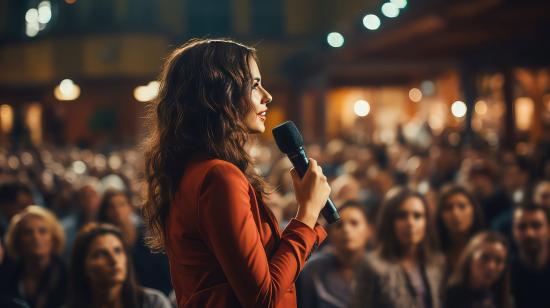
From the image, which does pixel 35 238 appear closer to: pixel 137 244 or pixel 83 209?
pixel 137 244

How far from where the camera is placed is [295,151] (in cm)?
253

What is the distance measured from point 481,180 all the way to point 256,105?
22.7ft

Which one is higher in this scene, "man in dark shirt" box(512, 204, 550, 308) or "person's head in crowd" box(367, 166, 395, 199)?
"person's head in crowd" box(367, 166, 395, 199)

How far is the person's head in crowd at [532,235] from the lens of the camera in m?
6.15

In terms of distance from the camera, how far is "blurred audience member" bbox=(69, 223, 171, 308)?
4.79 m

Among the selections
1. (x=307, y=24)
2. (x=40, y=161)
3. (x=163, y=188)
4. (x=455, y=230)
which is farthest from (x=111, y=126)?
(x=163, y=188)

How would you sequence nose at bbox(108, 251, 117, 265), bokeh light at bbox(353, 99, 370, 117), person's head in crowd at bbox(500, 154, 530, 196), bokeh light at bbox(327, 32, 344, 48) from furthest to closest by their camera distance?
bokeh light at bbox(353, 99, 370, 117), bokeh light at bbox(327, 32, 344, 48), person's head in crowd at bbox(500, 154, 530, 196), nose at bbox(108, 251, 117, 265)

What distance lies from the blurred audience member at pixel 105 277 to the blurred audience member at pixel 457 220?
2.65 metres

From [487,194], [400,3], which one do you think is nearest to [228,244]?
[487,194]

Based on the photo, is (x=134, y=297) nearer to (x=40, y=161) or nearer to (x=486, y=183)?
(x=486, y=183)

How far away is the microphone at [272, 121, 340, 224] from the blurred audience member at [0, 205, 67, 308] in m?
3.41

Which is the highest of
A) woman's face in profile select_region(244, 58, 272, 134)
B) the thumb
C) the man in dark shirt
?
woman's face in profile select_region(244, 58, 272, 134)

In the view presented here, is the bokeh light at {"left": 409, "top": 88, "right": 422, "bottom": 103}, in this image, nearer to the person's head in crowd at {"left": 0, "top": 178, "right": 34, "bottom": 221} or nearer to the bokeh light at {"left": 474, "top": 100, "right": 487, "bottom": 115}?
the bokeh light at {"left": 474, "top": 100, "right": 487, "bottom": 115}

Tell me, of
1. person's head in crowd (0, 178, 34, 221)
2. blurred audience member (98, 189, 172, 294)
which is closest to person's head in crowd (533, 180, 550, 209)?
blurred audience member (98, 189, 172, 294)
